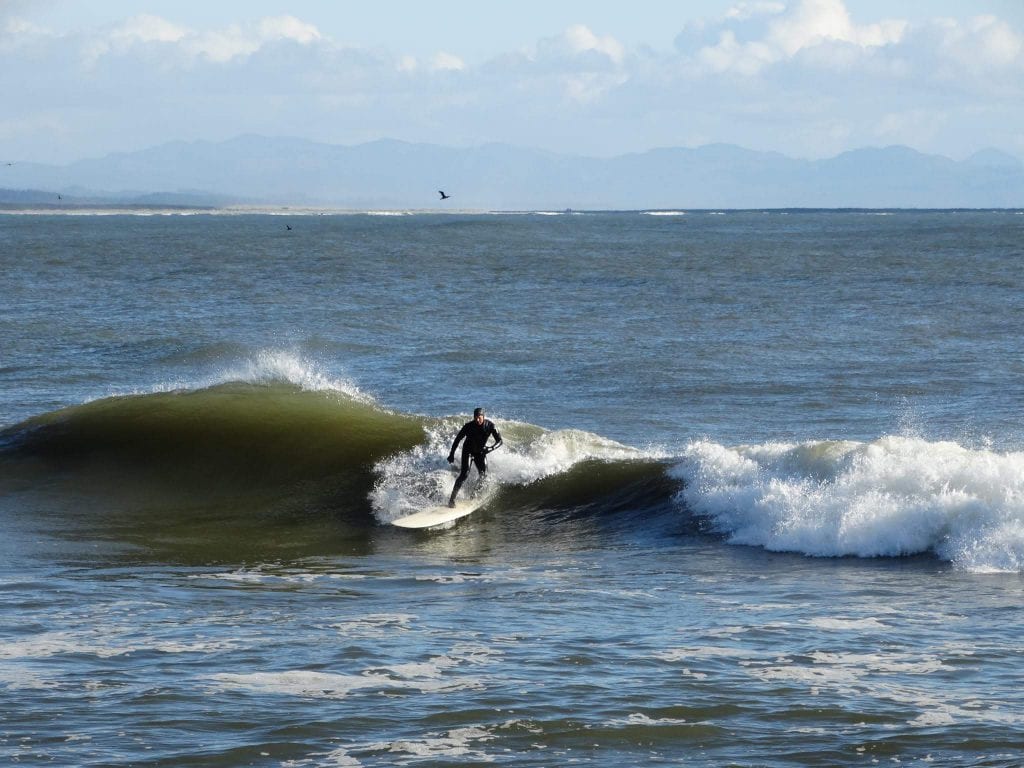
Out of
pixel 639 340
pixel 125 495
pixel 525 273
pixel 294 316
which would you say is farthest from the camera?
pixel 525 273

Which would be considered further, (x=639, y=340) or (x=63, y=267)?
(x=63, y=267)

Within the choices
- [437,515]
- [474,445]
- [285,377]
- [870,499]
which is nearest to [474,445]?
[474,445]

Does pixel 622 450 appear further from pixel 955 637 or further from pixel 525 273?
pixel 525 273

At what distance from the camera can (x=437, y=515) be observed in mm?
19766

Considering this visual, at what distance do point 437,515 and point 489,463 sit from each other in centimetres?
241

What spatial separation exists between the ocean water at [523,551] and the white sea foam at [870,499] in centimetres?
5

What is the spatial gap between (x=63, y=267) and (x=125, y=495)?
5636 centimetres

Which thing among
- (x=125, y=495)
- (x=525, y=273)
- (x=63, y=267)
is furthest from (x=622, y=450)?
(x=63, y=267)

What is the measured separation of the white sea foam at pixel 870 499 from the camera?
16.3 m

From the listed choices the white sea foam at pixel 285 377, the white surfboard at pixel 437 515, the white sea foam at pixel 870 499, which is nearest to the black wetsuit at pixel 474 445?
the white surfboard at pixel 437 515

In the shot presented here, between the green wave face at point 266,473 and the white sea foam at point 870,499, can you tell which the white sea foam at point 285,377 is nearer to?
the green wave face at point 266,473

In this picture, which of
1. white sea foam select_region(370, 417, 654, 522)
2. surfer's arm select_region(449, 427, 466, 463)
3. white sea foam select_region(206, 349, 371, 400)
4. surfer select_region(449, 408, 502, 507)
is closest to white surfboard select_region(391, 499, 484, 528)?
surfer select_region(449, 408, 502, 507)

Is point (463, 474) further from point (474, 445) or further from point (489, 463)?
point (489, 463)

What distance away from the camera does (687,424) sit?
26359mm
